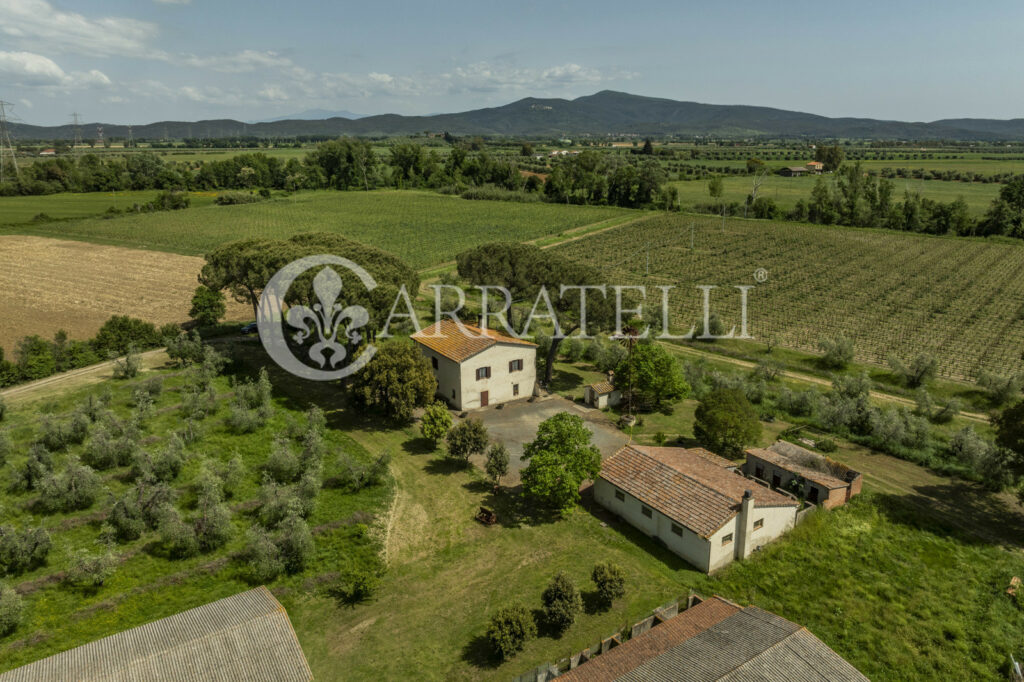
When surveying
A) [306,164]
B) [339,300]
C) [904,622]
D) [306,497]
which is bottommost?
[904,622]

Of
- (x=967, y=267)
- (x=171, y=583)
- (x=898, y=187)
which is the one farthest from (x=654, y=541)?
(x=898, y=187)

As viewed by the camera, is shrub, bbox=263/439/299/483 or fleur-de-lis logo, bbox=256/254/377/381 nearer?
shrub, bbox=263/439/299/483

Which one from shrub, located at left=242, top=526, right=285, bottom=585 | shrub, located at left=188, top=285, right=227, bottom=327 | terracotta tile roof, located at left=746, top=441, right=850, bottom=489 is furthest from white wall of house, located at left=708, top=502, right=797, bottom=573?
shrub, located at left=188, top=285, right=227, bottom=327

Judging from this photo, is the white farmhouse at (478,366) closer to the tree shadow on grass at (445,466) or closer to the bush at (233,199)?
the tree shadow on grass at (445,466)

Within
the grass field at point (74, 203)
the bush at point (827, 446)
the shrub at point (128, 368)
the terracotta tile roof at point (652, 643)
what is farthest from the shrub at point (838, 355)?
the grass field at point (74, 203)

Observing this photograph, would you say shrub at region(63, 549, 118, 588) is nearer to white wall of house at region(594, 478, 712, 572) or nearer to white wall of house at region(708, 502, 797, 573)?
white wall of house at region(594, 478, 712, 572)

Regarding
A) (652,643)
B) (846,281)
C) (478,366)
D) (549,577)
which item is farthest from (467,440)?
(846,281)

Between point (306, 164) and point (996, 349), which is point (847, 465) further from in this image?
point (306, 164)
